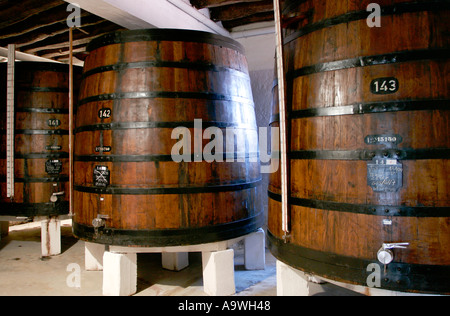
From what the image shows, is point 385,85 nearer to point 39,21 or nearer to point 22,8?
point 22,8

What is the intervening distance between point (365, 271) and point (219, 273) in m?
1.34

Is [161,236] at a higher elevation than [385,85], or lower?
lower

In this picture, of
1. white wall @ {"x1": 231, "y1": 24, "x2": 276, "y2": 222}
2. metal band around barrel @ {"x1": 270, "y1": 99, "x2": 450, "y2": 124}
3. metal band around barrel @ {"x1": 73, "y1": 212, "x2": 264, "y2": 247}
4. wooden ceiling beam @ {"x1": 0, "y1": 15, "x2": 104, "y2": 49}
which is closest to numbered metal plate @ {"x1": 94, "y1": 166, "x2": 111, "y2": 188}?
metal band around barrel @ {"x1": 73, "y1": 212, "x2": 264, "y2": 247}

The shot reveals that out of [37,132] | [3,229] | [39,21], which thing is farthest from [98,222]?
[39,21]

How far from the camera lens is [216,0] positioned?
4.12 metres

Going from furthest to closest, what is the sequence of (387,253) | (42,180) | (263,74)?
(263,74) < (42,180) < (387,253)

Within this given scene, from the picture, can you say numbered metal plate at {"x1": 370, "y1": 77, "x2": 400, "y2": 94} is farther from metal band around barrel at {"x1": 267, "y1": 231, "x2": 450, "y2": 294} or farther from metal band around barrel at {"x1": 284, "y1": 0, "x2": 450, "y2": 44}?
metal band around barrel at {"x1": 267, "y1": 231, "x2": 450, "y2": 294}

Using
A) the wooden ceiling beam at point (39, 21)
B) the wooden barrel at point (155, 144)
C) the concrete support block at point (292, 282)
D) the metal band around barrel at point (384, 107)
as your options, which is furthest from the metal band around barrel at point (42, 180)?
the metal band around barrel at point (384, 107)

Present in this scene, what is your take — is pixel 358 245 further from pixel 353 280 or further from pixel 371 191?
pixel 371 191

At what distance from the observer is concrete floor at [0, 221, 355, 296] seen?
9.80ft

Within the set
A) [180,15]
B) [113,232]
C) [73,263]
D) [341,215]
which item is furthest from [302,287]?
[180,15]

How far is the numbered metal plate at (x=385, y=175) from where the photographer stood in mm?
1764

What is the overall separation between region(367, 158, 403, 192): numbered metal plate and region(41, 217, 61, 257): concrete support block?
12.0 ft

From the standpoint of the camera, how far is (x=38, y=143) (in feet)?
13.3
